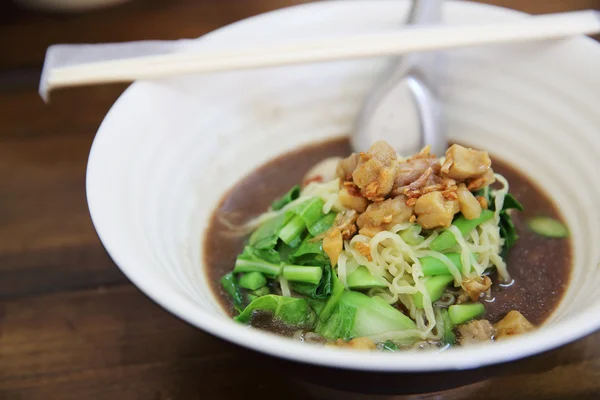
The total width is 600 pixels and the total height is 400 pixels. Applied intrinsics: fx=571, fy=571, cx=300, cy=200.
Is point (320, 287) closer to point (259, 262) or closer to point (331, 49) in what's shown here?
point (259, 262)

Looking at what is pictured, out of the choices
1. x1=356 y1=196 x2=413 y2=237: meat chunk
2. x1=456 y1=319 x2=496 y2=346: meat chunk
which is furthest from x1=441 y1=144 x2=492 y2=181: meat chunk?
x1=456 y1=319 x2=496 y2=346: meat chunk

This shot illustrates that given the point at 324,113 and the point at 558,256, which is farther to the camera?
the point at 324,113

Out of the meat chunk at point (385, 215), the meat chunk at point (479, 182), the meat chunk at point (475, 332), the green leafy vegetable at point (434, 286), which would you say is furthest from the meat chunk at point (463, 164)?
→ the meat chunk at point (475, 332)

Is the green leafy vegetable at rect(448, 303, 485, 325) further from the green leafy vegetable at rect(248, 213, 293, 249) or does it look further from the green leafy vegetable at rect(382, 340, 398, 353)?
the green leafy vegetable at rect(248, 213, 293, 249)

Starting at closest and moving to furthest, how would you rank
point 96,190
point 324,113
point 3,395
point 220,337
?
point 220,337
point 96,190
point 3,395
point 324,113

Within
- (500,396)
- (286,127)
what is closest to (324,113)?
(286,127)

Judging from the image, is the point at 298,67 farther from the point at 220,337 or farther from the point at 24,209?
the point at 220,337
